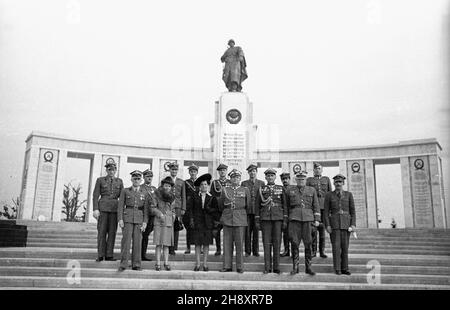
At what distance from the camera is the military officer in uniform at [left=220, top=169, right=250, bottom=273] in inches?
256

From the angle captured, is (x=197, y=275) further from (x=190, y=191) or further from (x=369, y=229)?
(x=369, y=229)

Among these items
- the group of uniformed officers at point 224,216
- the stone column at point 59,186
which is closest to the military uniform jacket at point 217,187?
the group of uniformed officers at point 224,216

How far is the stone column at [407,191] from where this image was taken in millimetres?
18328

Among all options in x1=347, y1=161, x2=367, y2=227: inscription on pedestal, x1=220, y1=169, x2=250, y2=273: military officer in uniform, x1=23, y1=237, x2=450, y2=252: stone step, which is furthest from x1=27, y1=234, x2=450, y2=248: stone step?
x1=347, y1=161, x2=367, y2=227: inscription on pedestal

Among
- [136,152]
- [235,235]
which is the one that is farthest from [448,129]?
[136,152]

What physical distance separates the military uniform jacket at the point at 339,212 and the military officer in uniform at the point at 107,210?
3.90 m

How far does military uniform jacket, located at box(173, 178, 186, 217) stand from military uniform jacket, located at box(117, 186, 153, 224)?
2.18 ft

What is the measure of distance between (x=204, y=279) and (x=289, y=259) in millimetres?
1979

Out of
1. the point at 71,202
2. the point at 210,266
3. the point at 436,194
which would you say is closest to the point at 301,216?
the point at 210,266

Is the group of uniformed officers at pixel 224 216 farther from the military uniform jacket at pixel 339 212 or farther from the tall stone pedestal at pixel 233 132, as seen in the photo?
the tall stone pedestal at pixel 233 132
